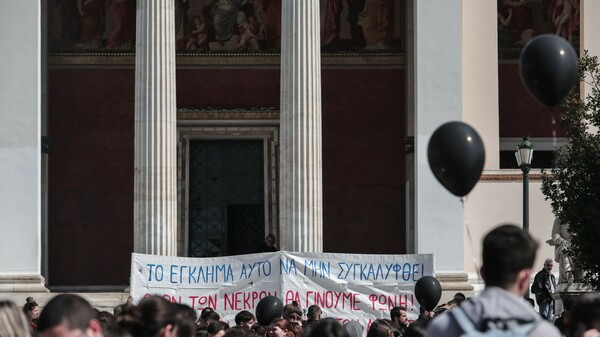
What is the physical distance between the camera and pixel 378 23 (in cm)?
3556

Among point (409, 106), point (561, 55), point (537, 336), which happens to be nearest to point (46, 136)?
point (409, 106)

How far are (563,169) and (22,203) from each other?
36.9ft

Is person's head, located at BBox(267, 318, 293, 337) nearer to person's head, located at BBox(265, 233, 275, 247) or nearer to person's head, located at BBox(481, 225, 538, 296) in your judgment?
person's head, located at BBox(481, 225, 538, 296)

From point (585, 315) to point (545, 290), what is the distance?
60.4 feet

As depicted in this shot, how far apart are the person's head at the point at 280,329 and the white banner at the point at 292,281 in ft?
33.0

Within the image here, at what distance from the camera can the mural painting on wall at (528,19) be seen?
34750 millimetres

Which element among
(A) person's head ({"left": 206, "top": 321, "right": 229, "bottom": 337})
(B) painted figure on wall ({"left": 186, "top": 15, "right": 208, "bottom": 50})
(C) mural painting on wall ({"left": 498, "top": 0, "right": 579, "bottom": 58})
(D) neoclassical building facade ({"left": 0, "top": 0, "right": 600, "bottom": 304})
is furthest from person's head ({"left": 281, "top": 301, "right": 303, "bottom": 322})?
(C) mural painting on wall ({"left": 498, "top": 0, "right": 579, "bottom": 58})

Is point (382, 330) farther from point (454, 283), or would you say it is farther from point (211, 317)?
point (454, 283)

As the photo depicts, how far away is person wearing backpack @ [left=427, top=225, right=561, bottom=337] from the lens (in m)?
6.35

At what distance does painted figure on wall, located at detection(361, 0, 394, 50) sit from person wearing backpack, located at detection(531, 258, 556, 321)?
403 inches

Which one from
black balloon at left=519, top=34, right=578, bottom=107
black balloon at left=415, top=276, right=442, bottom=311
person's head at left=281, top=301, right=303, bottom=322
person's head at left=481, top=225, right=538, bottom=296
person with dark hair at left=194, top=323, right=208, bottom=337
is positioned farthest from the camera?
black balloon at left=415, top=276, right=442, bottom=311

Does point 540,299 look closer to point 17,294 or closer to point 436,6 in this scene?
point 436,6

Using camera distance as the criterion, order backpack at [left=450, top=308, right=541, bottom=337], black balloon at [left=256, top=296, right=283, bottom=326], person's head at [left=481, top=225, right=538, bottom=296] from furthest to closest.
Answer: black balloon at [left=256, top=296, right=283, bottom=326] < person's head at [left=481, top=225, right=538, bottom=296] < backpack at [left=450, top=308, right=541, bottom=337]

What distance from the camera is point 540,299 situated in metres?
26.3
